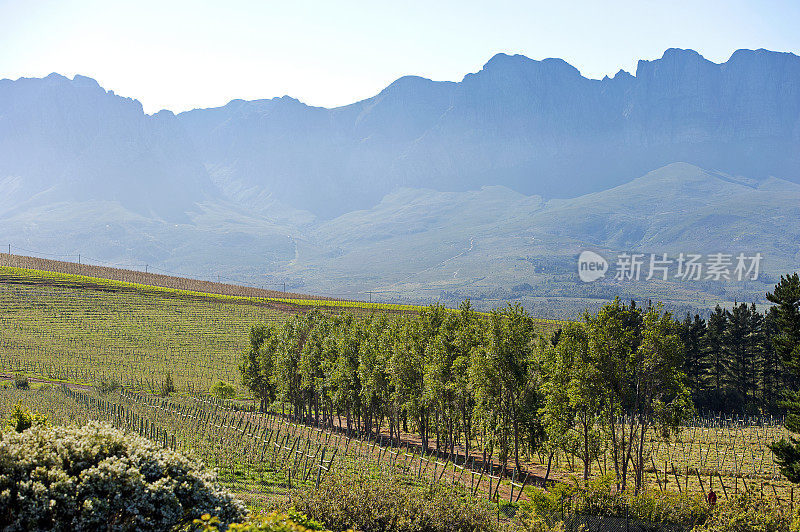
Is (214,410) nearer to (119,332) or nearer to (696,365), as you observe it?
(119,332)

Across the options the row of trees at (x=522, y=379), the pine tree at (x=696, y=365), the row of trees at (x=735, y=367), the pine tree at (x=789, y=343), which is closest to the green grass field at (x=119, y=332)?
the row of trees at (x=522, y=379)

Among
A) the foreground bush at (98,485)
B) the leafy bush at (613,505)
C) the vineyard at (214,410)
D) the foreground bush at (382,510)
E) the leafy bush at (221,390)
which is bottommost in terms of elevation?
the leafy bush at (221,390)

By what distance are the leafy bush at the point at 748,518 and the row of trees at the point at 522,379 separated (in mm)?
11858

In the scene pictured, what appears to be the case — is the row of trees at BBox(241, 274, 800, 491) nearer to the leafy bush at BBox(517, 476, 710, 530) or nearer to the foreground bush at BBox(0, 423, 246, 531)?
the leafy bush at BBox(517, 476, 710, 530)

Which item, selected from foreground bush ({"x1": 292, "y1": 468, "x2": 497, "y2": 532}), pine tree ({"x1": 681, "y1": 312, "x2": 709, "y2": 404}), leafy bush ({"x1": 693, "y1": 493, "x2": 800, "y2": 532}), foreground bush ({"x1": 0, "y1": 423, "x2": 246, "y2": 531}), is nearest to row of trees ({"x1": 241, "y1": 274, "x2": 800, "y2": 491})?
leafy bush ({"x1": 693, "y1": 493, "x2": 800, "y2": 532})

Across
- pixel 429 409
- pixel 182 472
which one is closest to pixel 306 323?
pixel 429 409

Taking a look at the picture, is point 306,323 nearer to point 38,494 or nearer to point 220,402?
point 220,402

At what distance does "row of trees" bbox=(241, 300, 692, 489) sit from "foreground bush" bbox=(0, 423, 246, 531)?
2808 cm

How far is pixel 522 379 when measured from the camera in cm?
4100

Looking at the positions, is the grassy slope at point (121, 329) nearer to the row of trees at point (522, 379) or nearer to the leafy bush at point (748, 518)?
the row of trees at point (522, 379)

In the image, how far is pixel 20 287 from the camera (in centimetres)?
12031

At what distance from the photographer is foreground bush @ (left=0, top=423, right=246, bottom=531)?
480 inches

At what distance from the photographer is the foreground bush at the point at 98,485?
12.2 m

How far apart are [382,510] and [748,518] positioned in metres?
14.6
